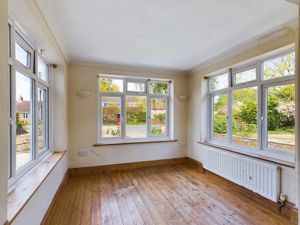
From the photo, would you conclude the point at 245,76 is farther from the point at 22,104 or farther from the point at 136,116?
the point at 22,104

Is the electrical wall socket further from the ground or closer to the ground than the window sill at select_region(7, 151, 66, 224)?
closer to the ground

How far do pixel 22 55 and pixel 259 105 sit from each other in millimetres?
3399

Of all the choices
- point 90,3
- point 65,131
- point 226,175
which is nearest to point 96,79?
point 65,131

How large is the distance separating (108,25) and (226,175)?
122 inches

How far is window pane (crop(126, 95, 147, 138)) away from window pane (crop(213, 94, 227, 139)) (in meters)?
1.66

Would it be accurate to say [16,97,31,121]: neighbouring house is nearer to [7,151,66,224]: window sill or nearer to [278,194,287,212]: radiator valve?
[7,151,66,224]: window sill

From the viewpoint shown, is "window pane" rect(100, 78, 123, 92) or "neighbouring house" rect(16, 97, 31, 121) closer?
"neighbouring house" rect(16, 97, 31, 121)

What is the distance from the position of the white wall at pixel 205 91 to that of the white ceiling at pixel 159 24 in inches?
8.4

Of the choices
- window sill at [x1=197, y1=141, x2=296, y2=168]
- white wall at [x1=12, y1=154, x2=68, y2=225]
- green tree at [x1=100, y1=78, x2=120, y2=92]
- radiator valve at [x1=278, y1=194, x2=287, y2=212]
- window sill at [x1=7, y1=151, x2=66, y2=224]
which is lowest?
radiator valve at [x1=278, y1=194, x2=287, y2=212]

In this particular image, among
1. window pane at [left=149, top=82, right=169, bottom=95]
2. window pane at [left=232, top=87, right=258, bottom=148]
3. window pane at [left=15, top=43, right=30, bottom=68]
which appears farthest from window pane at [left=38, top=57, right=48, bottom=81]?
window pane at [left=232, top=87, right=258, bottom=148]

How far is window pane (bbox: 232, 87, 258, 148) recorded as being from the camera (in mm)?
2891

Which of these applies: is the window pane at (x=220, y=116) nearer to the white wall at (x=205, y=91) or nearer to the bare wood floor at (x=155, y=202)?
the white wall at (x=205, y=91)

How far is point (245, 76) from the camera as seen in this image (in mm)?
3066

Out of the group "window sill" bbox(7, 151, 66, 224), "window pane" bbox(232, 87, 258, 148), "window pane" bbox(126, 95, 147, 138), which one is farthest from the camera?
"window pane" bbox(126, 95, 147, 138)
